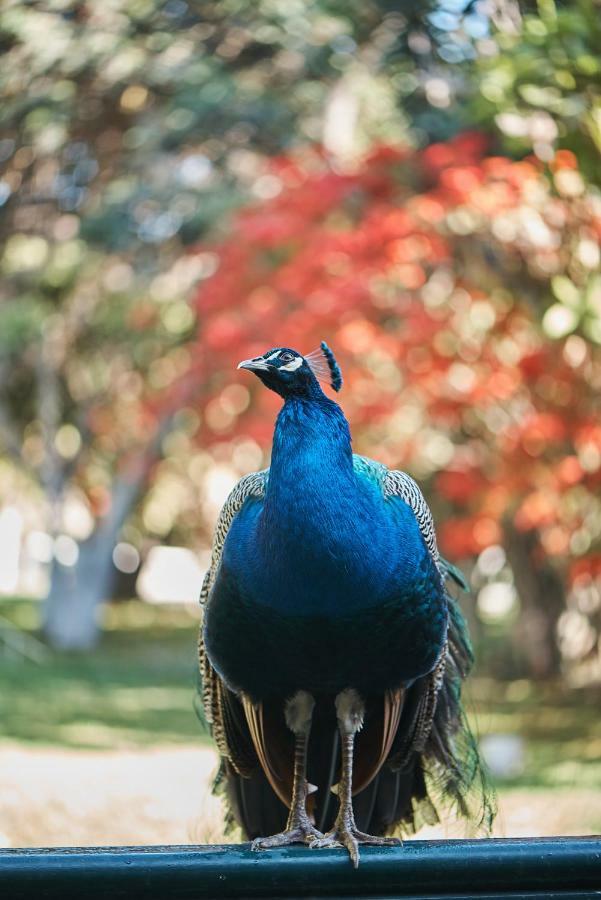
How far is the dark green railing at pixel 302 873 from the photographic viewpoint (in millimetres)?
1649

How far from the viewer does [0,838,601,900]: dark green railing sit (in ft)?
5.41

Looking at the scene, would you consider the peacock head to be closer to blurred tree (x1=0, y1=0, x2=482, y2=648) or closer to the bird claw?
the bird claw

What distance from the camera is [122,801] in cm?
596

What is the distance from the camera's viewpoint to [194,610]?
64.4ft

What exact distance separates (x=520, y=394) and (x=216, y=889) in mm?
5360

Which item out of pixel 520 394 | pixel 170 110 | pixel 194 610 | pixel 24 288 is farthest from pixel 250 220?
pixel 194 610

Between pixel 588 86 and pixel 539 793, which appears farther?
pixel 539 793

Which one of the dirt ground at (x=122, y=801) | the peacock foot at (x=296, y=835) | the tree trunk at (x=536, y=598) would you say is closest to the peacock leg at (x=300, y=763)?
the peacock foot at (x=296, y=835)

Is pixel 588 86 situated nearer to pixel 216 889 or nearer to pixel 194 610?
pixel 216 889

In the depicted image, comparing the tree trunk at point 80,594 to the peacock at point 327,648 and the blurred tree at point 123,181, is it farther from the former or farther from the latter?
the peacock at point 327,648

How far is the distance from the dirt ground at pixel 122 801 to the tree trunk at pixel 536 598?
3.13m

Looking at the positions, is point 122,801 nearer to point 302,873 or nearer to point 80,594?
point 302,873

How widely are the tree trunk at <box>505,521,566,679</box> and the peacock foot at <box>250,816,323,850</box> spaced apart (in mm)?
6822

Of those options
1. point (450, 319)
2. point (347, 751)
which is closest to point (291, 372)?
point (347, 751)
